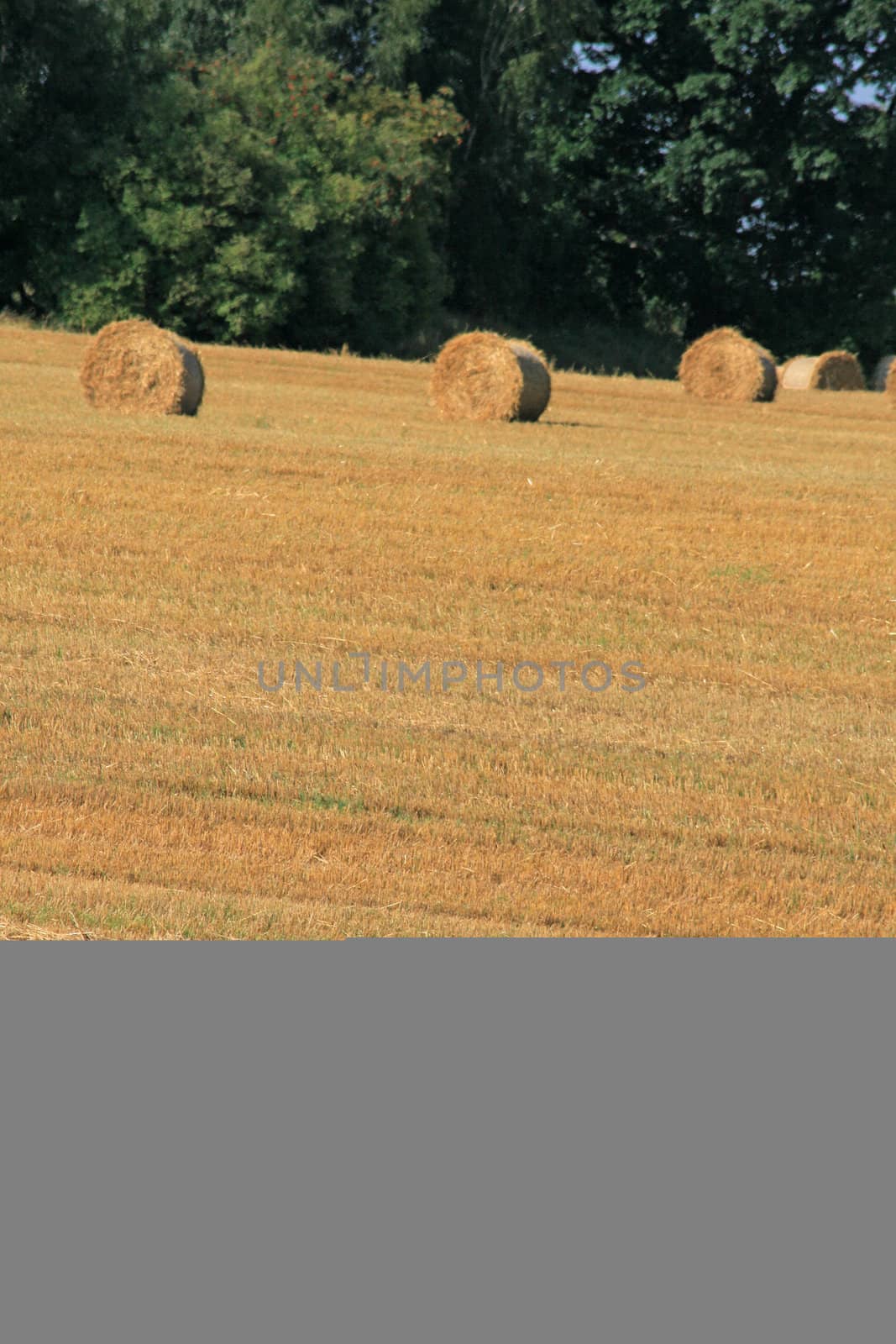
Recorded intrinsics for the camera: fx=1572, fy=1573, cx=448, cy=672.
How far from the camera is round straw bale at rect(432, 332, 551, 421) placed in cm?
2033

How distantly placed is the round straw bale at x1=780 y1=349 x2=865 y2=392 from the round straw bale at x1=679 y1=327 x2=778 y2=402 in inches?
233

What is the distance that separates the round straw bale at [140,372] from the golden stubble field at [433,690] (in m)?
0.95

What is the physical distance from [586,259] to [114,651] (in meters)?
40.2

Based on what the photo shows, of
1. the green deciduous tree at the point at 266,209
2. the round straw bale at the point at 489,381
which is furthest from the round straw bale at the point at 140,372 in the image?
→ the green deciduous tree at the point at 266,209

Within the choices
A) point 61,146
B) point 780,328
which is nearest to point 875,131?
point 780,328

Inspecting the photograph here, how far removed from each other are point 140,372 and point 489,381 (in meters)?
4.56

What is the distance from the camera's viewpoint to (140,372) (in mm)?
18875

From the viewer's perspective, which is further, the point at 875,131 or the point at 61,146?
the point at 875,131

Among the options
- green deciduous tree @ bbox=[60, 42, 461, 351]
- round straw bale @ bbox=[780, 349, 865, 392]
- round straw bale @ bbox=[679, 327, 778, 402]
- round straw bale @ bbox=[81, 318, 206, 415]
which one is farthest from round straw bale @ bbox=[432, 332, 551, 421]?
round straw bale @ bbox=[780, 349, 865, 392]

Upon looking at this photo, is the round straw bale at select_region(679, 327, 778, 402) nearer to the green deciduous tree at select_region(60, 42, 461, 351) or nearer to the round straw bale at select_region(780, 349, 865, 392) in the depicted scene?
the round straw bale at select_region(780, 349, 865, 392)

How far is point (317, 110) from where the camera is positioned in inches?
1432

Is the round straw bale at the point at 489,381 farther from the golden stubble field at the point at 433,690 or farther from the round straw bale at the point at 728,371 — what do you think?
the round straw bale at the point at 728,371

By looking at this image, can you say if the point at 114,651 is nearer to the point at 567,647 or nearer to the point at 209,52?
the point at 567,647

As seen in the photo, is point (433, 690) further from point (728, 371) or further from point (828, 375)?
point (828, 375)
